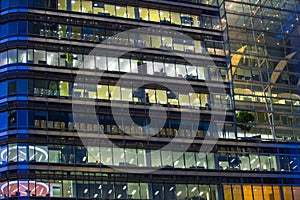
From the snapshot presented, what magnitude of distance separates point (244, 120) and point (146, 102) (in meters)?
11.8

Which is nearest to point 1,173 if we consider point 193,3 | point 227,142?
point 227,142

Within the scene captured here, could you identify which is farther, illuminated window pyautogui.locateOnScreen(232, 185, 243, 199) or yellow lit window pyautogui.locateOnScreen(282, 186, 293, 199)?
yellow lit window pyautogui.locateOnScreen(282, 186, 293, 199)

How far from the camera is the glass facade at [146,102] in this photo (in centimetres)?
5900

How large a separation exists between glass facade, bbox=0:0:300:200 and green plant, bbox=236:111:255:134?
0.41 feet

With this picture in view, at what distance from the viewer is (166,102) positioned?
215ft

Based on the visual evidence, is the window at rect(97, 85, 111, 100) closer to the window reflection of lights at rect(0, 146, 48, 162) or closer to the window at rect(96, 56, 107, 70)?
the window at rect(96, 56, 107, 70)

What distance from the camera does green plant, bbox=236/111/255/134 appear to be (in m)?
68.4

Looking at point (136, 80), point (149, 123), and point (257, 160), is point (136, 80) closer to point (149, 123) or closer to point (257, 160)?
point (149, 123)

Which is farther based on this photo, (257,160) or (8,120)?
(257,160)

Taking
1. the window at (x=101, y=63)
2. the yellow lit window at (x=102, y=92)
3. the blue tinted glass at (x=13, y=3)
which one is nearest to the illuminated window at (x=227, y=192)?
the yellow lit window at (x=102, y=92)

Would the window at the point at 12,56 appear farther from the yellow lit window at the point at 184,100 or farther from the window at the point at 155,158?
the yellow lit window at the point at 184,100

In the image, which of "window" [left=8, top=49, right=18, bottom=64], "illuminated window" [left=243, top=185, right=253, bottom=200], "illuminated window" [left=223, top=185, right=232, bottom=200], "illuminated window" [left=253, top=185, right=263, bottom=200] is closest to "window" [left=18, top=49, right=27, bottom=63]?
"window" [left=8, top=49, right=18, bottom=64]

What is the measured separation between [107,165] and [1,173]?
1000 cm

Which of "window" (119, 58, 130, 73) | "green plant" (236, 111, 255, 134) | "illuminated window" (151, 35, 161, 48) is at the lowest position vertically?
"green plant" (236, 111, 255, 134)
